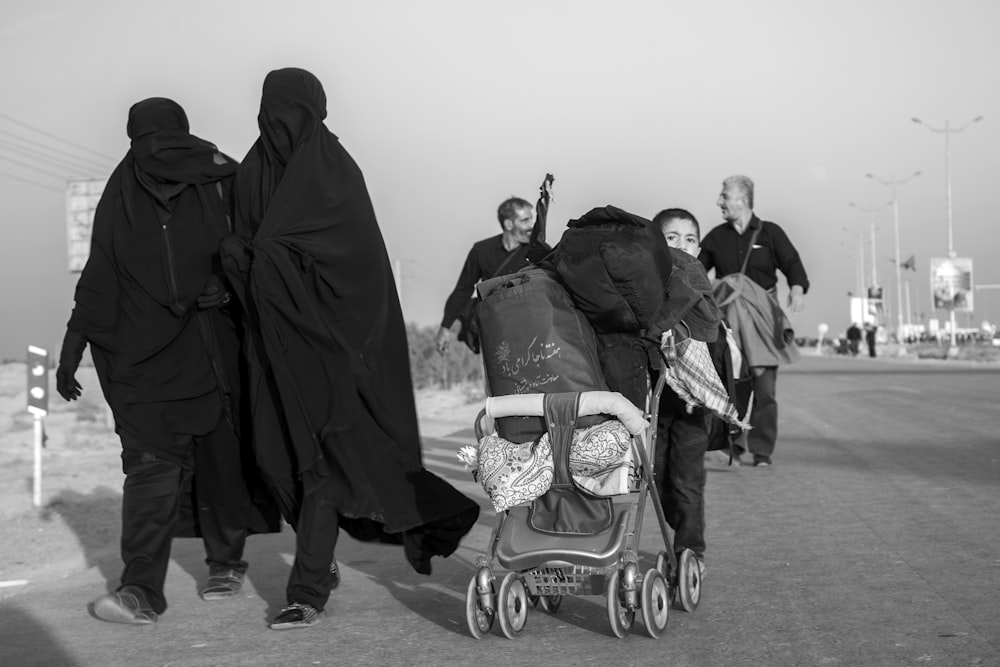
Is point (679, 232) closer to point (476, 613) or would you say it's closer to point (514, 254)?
point (476, 613)

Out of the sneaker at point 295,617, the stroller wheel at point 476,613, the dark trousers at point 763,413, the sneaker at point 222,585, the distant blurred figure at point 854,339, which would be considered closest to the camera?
the stroller wheel at point 476,613

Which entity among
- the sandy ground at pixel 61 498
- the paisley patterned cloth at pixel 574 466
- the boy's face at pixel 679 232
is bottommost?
the sandy ground at pixel 61 498

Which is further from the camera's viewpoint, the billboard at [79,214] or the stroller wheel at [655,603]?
the billboard at [79,214]

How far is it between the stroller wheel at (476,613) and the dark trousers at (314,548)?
2.46 feet

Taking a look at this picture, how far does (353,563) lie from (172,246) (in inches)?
85.6

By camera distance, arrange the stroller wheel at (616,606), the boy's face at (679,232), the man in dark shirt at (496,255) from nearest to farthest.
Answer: the stroller wheel at (616,606) → the boy's face at (679,232) → the man in dark shirt at (496,255)

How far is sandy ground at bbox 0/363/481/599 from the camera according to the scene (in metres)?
7.71

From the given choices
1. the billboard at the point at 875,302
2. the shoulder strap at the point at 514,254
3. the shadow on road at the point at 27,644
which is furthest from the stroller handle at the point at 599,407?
the billboard at the point at 875,302

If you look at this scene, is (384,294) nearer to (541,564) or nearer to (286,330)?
(286,330)

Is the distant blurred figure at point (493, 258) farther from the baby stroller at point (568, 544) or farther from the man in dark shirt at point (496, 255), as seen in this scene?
the baby stroller at point (568, 544)

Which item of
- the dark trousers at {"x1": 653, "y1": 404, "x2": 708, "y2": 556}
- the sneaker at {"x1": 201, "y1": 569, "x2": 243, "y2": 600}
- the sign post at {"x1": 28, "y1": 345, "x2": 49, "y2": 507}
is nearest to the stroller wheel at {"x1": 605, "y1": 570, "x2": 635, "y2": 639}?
the dark trousers at {"x1": 653, "y1": 404, "x2": 708, "y2": 556}

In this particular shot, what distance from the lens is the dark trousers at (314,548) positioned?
5.46m

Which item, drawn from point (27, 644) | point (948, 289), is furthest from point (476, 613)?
point (948, 289)

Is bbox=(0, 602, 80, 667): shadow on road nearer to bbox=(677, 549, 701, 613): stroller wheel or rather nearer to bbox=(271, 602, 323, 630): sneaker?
bbox=(271, 602, 323, 630): sneaker
